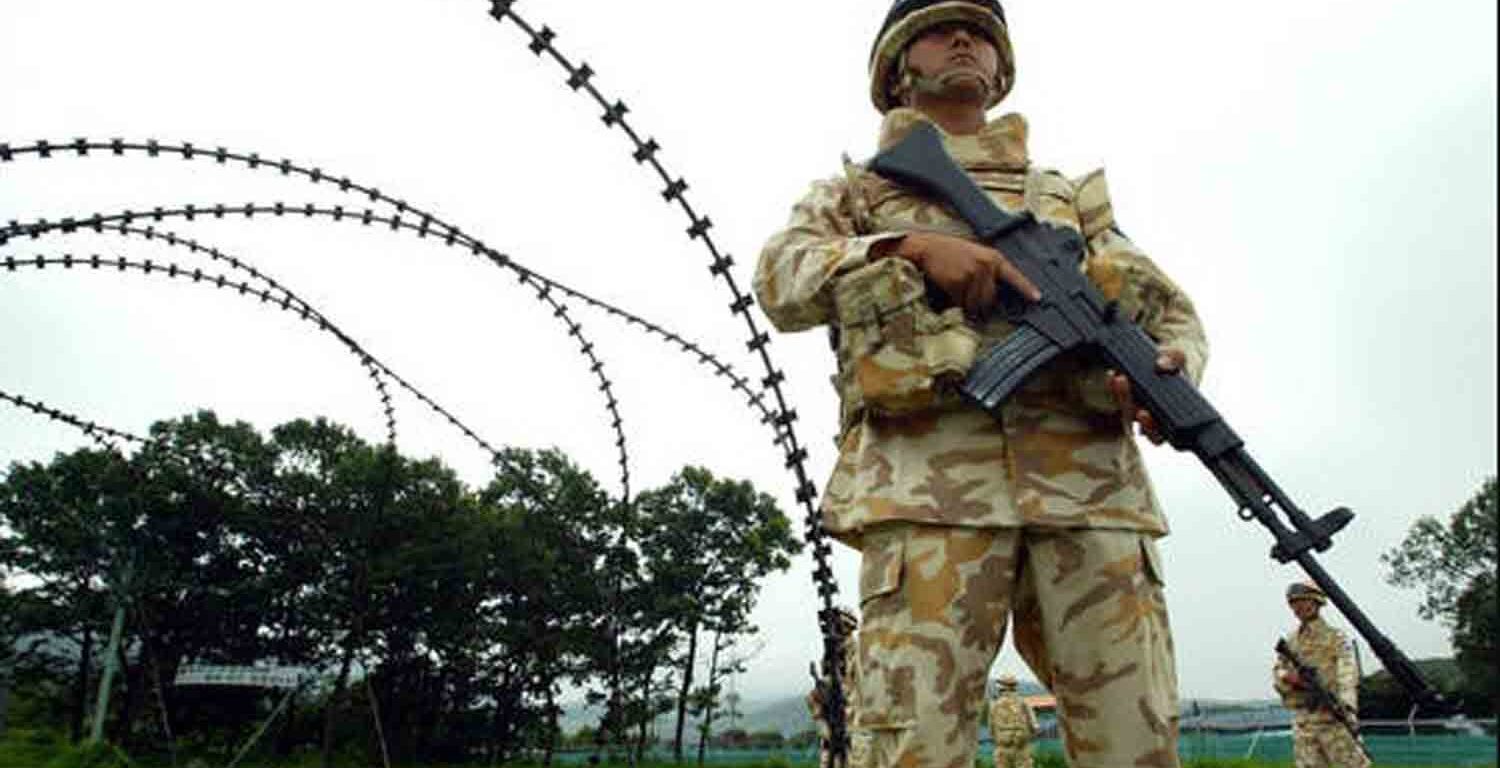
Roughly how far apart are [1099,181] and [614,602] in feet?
12.5

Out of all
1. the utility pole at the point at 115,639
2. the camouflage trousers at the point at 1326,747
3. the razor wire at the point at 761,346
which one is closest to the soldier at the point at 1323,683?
the camouflage trousers at the point at 1326,747

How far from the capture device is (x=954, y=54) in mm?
2965

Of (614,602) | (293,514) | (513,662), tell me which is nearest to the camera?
(614,602)

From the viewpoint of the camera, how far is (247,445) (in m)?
28.6

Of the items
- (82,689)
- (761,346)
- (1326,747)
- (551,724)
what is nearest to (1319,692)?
(1326,747)

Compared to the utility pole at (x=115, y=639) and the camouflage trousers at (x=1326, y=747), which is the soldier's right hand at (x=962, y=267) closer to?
the utility pole at (x=115, y=639)

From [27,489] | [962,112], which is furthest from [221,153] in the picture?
[27,489]

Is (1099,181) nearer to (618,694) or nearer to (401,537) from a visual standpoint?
(618,694)

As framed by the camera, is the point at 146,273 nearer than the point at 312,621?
Yes

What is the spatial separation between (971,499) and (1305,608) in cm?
949

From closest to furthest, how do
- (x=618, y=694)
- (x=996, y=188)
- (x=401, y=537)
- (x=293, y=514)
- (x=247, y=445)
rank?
(x=996, y=188) < (x=618, y=694) < (x=293, y=514) < (x=247, y=445) < (x=401, y=537)

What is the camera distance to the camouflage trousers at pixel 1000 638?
245 centimetres

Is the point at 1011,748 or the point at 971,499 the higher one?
the point at 971,499

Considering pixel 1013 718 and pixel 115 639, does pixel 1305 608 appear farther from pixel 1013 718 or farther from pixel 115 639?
pixel 115 639
